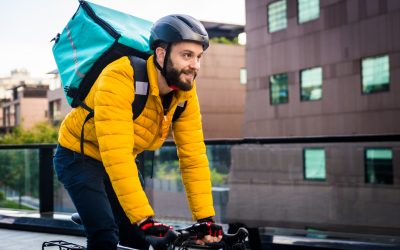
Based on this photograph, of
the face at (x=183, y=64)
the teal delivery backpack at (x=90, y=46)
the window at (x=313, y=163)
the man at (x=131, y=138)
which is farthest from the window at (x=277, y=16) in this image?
the face at (x=183, y=64)

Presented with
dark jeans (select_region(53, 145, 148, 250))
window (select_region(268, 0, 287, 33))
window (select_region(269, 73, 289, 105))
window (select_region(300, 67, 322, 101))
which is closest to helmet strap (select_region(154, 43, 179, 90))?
dark jeans (select_region(53, 145, 148, 250))

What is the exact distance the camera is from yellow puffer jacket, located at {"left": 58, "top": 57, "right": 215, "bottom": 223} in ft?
9.21

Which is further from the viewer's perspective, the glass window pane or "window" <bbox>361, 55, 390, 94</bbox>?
"window" <bbox>361, 55, 390, 94</bbox>

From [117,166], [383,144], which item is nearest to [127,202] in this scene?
[117,166]

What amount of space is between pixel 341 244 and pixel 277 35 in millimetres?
30375

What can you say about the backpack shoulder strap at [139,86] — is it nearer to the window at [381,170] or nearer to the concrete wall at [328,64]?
the window at [381,170]

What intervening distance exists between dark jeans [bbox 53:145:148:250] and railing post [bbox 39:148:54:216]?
6655mm

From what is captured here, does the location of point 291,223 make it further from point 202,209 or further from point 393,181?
point 202,209

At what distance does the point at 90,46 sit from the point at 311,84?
30949 millimetres

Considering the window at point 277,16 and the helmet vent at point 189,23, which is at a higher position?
the window at point 277,16

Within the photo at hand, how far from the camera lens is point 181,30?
2.77 m

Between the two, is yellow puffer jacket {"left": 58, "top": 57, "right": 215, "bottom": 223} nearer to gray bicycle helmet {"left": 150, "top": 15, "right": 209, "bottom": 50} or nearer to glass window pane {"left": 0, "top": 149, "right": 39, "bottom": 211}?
gray bicycle helmet {"left": 150, "top": 15, "right": 209, "bottom": 50}

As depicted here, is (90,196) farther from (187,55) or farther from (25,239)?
(25,239)

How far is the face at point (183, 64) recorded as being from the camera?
9.24ft
